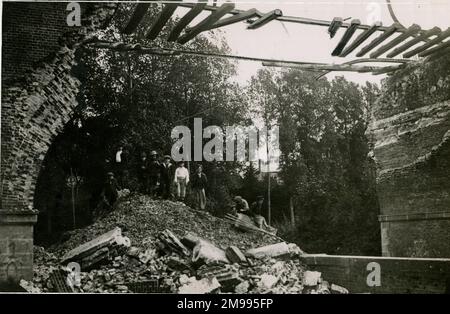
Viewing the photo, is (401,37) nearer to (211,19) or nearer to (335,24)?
(335,24)

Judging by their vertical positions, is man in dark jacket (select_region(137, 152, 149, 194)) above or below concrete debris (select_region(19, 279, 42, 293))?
above

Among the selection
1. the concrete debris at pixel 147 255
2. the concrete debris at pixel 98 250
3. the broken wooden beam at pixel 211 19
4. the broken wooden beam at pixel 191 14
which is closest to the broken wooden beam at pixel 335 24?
the broken wooden beam at pixel 211 19

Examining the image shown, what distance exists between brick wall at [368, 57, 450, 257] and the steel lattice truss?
0.61 meters

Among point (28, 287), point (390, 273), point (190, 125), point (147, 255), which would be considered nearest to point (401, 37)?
point (390, 273)

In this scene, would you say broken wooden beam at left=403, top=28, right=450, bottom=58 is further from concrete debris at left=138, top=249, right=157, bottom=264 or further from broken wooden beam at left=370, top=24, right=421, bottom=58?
concrete debris at left=138, top=249, right=157, bottom=264

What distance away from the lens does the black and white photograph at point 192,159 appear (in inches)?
329

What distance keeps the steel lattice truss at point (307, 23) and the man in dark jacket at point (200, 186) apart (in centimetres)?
282

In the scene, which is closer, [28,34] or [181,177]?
[28,34]

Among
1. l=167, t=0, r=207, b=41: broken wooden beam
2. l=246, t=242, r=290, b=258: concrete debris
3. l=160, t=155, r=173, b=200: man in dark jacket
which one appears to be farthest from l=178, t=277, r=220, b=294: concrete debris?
A: l=167, t=0, r=207, b=41: broken wooden beam

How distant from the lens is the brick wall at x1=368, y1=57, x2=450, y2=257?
1030cm

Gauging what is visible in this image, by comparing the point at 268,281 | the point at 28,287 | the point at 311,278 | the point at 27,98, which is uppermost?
the point at 27,98

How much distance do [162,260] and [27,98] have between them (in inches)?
158

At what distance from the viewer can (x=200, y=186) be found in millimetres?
11297

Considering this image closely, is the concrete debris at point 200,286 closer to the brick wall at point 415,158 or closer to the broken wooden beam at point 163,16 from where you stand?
the broken wooden beam at point 163,16
